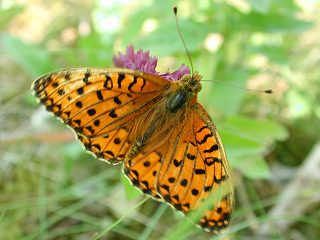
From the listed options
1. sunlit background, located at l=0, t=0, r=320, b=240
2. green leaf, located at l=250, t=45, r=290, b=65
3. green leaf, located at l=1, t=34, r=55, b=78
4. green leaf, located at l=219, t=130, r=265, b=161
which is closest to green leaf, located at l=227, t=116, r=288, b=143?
sunlit background, located at l=0, t=0, r=320, b=240

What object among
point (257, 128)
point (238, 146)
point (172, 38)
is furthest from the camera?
point (257, 128)

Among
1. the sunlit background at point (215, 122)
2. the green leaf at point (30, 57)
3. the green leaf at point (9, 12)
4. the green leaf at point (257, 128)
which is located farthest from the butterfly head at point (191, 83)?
the green leaf at point (9, 12)

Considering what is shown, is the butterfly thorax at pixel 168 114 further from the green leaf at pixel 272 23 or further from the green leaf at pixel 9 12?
the green leaf at pixel 9 12

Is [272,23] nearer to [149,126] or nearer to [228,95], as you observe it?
[228,95]

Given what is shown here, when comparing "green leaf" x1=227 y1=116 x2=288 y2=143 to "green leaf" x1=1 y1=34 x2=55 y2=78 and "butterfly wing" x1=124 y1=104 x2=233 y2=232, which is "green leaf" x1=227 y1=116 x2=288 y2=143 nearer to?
"butterfly wing" x1=124 y1=104 x2=233 y2=232

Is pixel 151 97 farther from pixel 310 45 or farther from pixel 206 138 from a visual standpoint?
pixel 310 45

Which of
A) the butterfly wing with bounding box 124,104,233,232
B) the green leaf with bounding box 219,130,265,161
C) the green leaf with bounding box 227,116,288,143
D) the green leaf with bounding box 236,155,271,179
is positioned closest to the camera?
the butterfly wing with bounding box 124,104,233,232

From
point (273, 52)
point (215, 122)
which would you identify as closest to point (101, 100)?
point (215, 122)
